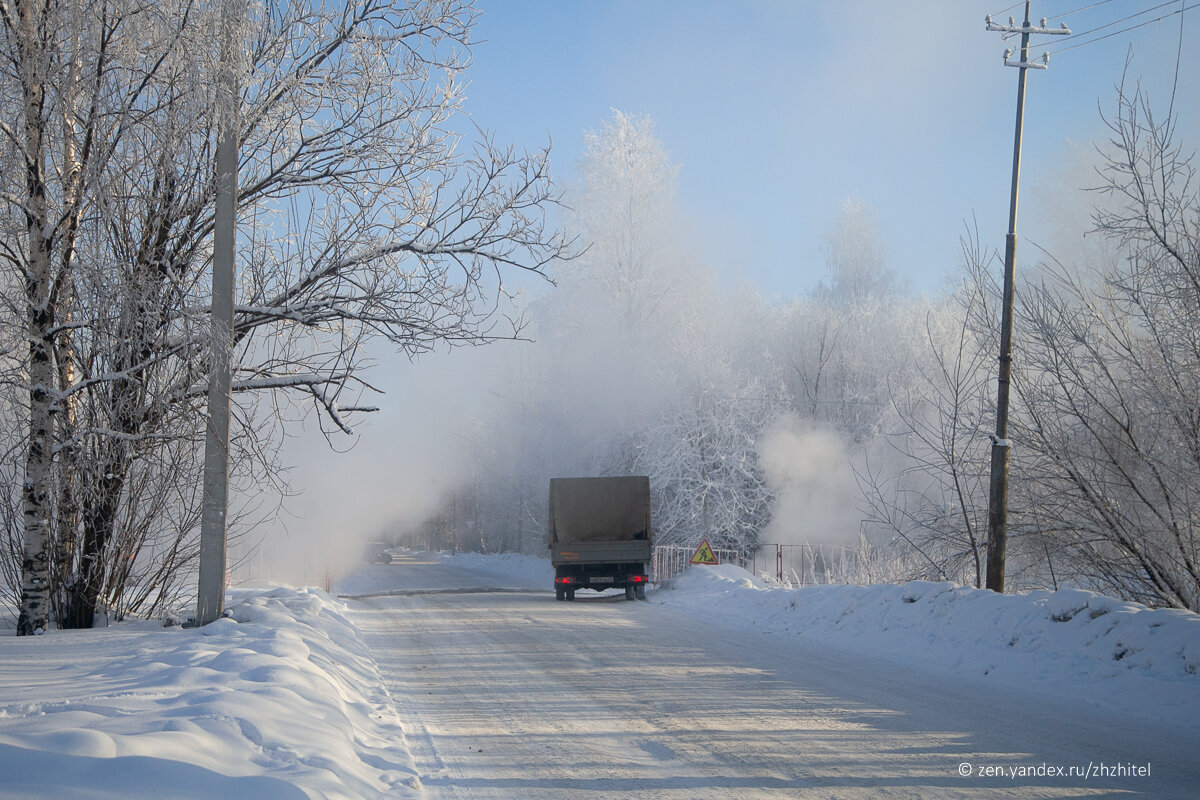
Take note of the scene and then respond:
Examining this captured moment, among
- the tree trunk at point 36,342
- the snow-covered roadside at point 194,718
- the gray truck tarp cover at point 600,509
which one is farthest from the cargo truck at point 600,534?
the tree trunk at point 36,342

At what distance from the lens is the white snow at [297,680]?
3643 millimetres

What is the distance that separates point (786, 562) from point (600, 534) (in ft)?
45.7

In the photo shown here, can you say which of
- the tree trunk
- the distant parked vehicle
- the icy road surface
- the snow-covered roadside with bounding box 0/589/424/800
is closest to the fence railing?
the icy road surface

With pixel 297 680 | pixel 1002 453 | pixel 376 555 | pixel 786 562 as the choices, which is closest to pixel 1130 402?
pixel 1002 453

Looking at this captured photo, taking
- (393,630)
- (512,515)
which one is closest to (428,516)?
(512,515)

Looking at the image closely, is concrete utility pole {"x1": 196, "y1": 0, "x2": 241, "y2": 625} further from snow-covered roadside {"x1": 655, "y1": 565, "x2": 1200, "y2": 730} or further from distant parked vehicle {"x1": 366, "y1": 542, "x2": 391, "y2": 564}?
distant parked vehicle {"x1": 366, "y1": 542, "x2": 391, "y2": 564}

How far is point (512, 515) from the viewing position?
54.9m

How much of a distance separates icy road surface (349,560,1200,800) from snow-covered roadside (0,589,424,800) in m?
0.52

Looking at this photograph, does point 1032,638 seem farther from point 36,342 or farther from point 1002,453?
point 36,342

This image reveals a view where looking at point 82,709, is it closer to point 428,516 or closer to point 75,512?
point 75,512

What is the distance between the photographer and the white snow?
364 cm

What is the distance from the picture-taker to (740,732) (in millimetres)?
6133

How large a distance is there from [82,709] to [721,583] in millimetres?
17616

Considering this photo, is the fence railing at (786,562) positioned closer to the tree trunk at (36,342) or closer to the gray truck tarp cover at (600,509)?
the gray truck tarp cover at (600,509)
